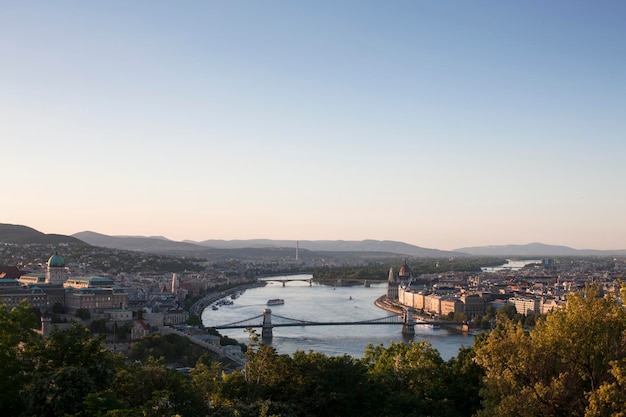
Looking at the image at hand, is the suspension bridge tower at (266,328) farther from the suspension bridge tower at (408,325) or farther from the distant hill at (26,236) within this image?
the distant hill at (26,236)

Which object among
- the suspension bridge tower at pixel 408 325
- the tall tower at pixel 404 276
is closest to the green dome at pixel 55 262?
the suspension bridge tower at pixel 408 325

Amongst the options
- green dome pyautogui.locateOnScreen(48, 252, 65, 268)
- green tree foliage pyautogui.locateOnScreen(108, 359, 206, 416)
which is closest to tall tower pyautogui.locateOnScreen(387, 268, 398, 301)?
green dome pyautogui.locateOnScreen(48, 252, 65, 268)

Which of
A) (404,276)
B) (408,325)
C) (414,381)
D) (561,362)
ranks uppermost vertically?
(561,362)

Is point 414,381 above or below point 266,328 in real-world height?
above

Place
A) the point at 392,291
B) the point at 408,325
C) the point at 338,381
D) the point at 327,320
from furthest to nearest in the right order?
1. the point at 392,291
2. the point at 327,320
3. the point at 408,325
4. the point at 338,381

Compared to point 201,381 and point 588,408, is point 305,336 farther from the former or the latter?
point 588,408

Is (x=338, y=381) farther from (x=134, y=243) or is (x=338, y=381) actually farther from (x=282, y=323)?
(x=134, y=243)

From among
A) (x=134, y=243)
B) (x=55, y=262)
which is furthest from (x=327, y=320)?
(x=134, y=243)
